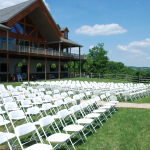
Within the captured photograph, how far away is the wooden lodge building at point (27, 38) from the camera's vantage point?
18375 mm

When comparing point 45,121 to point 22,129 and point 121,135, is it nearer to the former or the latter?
point 22,129

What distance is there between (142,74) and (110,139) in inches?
795

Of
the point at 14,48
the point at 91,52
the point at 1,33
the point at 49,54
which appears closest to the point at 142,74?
the point at 49,54

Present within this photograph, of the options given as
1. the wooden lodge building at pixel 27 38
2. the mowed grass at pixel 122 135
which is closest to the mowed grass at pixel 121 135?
the mowed grass at pixel 122 135

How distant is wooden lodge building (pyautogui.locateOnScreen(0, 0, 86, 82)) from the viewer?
18375 mm

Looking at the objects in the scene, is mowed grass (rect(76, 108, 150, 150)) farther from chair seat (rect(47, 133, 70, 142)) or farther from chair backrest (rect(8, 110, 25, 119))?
chair backrest (rect(8, 110, 25, 119))

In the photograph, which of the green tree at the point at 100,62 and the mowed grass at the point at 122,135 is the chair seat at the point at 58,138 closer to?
the mowed grass at the point at 122,135

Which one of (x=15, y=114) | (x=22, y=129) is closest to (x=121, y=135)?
(x=22, y=129)

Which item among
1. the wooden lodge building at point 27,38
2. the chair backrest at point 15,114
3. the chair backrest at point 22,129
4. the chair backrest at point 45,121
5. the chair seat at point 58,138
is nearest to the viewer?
the chair backrest at point 22,129

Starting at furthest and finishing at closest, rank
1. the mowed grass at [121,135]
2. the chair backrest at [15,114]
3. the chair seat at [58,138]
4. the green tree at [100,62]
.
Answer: the green tree at [100,62], the chair backrest at [15,114], the mowed grass at [121,135], the chair seat at [58,138]

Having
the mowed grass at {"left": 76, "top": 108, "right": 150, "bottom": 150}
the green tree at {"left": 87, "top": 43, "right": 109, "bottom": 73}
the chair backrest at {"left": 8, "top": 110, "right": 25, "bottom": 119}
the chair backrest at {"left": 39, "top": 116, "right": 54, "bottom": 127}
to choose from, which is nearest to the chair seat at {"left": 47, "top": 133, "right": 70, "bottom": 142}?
the chair backrest at {"left": 39, "top": 116, "right": 54, "bottom": 127}

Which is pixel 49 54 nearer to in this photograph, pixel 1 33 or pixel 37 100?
pixel 1 33

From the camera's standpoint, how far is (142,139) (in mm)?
4430

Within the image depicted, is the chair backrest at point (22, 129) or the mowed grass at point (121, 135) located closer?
the chair backrest at point (22, 129)
